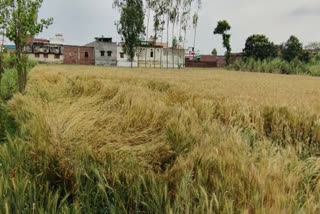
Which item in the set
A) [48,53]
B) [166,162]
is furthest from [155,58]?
[166,162]

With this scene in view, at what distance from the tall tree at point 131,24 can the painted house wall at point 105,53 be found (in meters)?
9.10

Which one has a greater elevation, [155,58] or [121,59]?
[155,58]

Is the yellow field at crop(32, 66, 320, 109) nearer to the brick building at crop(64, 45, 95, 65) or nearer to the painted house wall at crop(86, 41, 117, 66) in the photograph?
the brick building at crop(64, 45, 95, 65)

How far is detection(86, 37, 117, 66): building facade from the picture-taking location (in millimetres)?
48016

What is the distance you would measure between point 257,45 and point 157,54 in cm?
1678

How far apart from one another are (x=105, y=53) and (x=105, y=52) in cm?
17

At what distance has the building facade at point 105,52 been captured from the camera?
48016 millimetres

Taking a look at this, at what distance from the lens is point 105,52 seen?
48531 millimetres

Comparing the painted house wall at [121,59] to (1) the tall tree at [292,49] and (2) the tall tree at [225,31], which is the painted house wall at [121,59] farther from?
(1) the tall tree at [292,49]

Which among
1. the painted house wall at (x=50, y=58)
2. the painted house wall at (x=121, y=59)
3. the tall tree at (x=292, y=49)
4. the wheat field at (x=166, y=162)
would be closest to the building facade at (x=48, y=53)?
the painted house wall at (x=50, y=58)

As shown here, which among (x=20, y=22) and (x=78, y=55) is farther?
(x=78, y=55)

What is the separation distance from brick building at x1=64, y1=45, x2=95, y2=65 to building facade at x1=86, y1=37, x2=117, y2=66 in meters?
0.82

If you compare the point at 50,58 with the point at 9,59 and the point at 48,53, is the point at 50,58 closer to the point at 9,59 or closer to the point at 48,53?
the point at 48,53

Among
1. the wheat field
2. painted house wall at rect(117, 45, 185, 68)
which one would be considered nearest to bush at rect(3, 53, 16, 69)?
the wheat field
